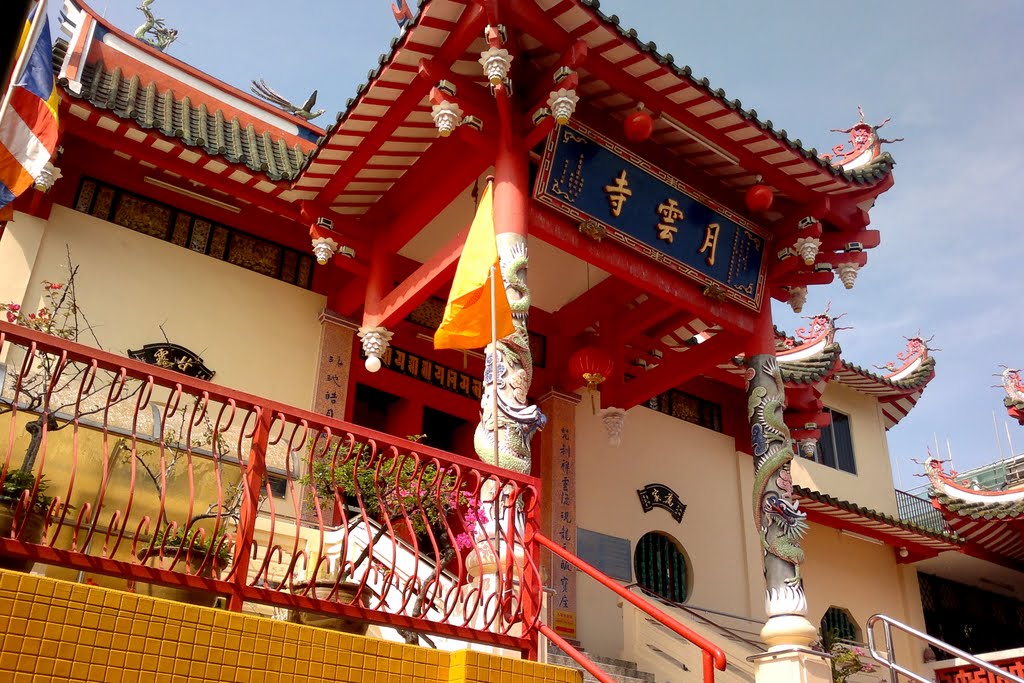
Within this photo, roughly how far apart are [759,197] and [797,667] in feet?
13.2

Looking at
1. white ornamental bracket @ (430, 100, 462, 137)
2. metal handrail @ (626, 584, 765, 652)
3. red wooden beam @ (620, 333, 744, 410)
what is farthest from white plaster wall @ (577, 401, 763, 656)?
white ornamental bracket @ (430, 100, 462, 137)

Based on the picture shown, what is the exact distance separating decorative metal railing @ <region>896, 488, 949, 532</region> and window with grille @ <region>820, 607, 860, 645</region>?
3.08 m

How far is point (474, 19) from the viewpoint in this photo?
21.3 ft

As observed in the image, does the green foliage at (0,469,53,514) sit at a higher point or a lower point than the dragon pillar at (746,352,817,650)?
lower

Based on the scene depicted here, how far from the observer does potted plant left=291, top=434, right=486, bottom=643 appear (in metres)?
4.33

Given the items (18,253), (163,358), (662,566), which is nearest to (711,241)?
(662,566)

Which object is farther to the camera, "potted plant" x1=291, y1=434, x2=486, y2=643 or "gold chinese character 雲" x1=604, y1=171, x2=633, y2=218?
"gold chinese character 雲" x1=604, y1=171, x2=633, y2=218

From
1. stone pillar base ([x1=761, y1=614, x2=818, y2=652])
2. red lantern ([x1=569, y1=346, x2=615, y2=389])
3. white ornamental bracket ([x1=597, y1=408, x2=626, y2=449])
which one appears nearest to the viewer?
stone pillar base ([x1=761, y1=614, x2=818, y2=652])

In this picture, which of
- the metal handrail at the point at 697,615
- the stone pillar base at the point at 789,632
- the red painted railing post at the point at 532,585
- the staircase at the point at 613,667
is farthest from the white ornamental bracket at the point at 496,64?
the metal handrail at the point at 697,615

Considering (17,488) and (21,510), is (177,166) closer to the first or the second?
(17,488)

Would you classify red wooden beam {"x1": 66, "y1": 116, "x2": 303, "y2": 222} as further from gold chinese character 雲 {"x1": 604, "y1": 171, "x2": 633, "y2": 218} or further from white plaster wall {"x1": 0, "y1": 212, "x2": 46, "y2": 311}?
gold chinese character 雲 {"x1": 604, "y1": 171, "x2": 633, "y2": 218}

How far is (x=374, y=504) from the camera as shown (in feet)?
22.3

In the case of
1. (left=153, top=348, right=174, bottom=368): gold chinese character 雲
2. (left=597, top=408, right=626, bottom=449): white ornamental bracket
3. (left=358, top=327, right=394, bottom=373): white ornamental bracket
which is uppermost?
(left=597, top=408, right=626, bottom=449): white ornamental bracket

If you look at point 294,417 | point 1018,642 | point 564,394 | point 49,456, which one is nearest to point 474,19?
point 294,417
